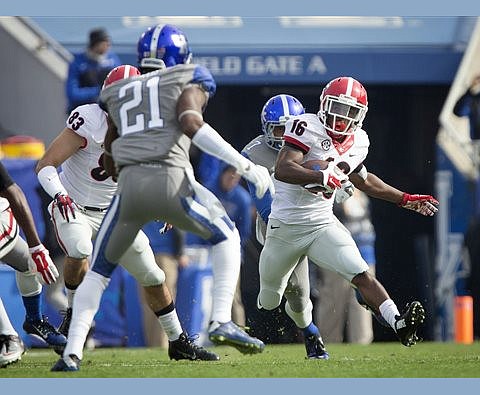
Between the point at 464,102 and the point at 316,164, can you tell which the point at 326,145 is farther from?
the point at 464,102

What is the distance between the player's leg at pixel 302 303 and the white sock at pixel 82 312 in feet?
5.01

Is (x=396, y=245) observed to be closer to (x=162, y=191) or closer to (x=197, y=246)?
(x=197, y=246)

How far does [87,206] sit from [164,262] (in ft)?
9.36

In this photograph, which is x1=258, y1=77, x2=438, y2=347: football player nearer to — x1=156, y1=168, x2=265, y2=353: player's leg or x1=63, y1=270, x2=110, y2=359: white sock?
x1=156, y1=168, x2=265, y2=353: player's leg

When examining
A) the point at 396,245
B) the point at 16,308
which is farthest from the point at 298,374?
the point at 396,245

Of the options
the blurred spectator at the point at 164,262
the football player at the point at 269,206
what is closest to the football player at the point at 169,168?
the football player at the point at 269,206

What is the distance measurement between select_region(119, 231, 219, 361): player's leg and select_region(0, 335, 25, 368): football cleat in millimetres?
754

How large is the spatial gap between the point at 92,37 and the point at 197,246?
1.90 m

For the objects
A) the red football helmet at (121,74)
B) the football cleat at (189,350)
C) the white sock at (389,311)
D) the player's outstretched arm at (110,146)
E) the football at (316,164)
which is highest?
the red football helmet at (121,74)

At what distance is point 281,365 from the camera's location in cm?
692

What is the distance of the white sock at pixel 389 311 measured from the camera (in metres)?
6.74

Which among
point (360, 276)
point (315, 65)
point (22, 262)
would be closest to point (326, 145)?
point (360, 276)

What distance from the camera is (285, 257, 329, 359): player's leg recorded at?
7.36 m

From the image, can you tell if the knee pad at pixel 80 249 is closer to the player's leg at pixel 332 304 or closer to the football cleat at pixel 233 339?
the football cleat at pixel 233 339
